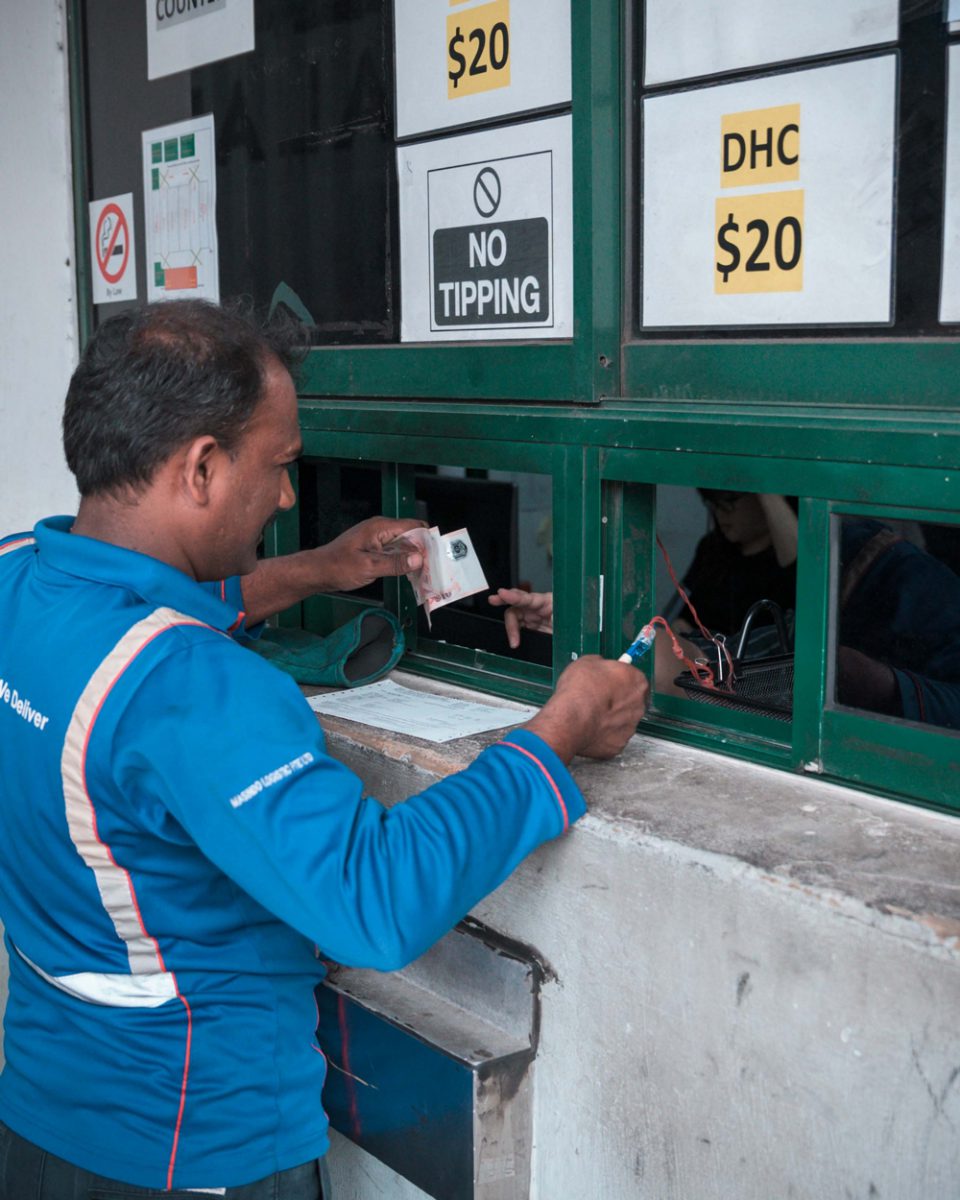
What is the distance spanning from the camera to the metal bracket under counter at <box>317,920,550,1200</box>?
1760 mm

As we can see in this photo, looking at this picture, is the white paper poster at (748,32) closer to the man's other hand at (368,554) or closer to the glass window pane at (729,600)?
the glass window pane at (729,600)

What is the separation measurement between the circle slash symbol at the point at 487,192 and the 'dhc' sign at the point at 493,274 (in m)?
0.03

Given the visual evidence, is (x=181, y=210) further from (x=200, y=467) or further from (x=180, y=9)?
(x=200, y=467)

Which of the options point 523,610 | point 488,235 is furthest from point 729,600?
point 488,235

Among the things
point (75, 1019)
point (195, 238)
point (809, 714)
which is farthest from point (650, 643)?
point (195, 238)

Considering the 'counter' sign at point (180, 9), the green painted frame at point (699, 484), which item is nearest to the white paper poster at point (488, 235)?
the green painted frame at point (699, 484)

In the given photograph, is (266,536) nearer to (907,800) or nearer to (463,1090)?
(463,1090)

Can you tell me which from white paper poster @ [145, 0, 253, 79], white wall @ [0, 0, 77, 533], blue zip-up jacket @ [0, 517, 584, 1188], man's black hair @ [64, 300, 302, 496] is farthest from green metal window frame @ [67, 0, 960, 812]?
white wall @ [0, 0, 77, 533]

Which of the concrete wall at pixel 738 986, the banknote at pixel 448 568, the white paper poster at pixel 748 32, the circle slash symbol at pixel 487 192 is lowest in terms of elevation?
the concrete wall at pixel 738 986

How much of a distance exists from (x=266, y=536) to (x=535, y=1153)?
1.35 meters

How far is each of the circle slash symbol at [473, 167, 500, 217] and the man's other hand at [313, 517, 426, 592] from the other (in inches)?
20.3

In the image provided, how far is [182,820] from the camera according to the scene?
4.46ft

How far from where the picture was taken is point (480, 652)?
7.59 ft

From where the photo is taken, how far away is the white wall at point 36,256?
304cm
